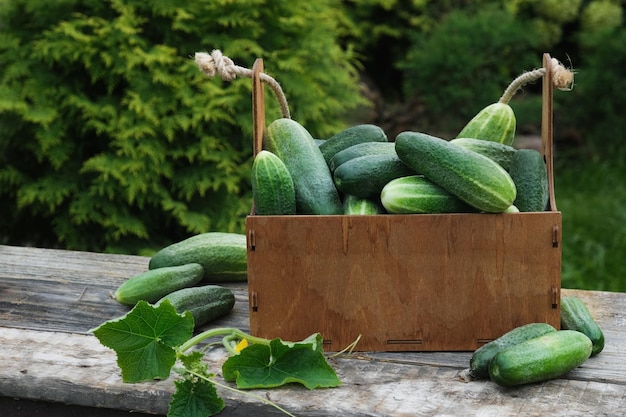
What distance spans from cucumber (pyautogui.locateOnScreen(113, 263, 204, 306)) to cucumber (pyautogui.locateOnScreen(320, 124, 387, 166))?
16.5 inches

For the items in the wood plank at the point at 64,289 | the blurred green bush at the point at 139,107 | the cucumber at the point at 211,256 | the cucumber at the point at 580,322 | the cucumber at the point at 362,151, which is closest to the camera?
the cucumber at the point at 580,322

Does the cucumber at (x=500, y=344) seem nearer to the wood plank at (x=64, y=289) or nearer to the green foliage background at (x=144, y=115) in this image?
the wood plank at (x=64, y=289)

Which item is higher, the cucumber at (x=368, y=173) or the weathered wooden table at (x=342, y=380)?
the cucumber at (x=368, y=173)

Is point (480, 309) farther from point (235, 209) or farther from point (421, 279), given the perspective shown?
point (235, 209)

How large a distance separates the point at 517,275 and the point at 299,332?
0.42 meters

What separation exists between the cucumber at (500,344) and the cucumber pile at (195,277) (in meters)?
0.57

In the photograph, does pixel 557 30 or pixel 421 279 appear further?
pixel 557 30

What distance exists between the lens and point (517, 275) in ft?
5.16

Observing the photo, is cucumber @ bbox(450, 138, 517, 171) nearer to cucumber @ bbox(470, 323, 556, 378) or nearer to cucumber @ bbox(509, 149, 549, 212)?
cucumber @ bbox(509, 149, 549, 212)

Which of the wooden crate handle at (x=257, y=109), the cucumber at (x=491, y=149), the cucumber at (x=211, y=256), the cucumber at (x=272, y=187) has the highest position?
the wooden crate handle at (x=257, y=109)

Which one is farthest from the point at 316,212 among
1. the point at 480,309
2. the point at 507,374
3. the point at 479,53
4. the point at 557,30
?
the point at 557,30

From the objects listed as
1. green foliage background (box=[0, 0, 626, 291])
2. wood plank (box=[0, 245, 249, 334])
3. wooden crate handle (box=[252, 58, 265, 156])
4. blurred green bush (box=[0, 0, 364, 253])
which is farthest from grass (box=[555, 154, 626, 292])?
wooden crate handle (box=[252, 58, 265, 156])

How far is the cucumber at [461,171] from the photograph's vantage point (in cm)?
150

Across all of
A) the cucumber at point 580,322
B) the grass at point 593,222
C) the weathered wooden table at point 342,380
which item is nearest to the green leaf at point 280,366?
the weathered wooden table at point 342,380
